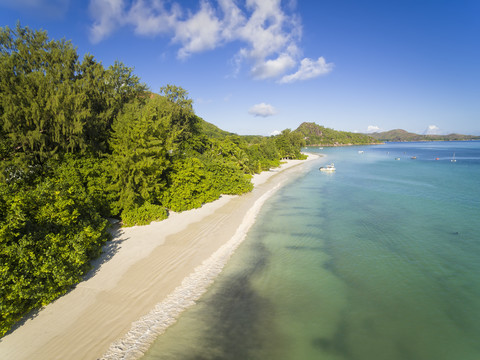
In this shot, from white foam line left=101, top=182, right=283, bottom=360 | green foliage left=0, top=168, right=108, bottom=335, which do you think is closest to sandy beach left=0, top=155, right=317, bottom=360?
white foam line left=101, top=182, right=283, bottom=360

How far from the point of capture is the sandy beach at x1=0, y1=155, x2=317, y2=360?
8328 mm

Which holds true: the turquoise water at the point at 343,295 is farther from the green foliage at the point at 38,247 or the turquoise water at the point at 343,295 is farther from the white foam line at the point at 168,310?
the green foliage at the point at 38,247

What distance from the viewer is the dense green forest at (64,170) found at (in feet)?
31.4

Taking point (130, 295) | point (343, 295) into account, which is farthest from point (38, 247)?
point (343, 295)

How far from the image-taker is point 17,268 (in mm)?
8758

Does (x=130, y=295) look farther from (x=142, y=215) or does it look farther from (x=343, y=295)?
(x=343, y=295)

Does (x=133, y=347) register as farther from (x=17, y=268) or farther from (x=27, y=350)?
(x=17, y=268)

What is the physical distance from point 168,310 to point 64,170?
1320 cm

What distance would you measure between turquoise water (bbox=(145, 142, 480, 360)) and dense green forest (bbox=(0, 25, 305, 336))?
6.05 meters

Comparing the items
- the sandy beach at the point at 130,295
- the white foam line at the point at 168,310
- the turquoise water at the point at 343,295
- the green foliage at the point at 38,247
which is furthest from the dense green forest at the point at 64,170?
the turquoise water at the point at 343,295

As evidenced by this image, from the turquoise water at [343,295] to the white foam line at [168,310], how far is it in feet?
1.35

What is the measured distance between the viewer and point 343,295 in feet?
40.5

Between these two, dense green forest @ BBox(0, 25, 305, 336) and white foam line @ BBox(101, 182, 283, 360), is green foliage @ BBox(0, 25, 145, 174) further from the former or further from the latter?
white foam line @ BBox(101, 182, 283, 360)

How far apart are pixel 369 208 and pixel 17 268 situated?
3186 centimetres
